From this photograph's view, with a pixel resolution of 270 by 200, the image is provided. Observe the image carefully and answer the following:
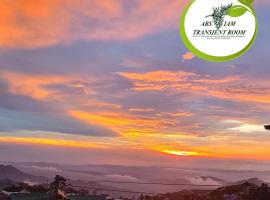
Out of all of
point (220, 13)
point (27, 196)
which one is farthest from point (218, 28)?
point (27, 196)

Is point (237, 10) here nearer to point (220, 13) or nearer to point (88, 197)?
point (220, 13)

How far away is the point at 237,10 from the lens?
10.2 m

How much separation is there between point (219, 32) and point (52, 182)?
87.2 feet

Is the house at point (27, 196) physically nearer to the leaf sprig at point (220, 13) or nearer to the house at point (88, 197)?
the house at point (88, 197)

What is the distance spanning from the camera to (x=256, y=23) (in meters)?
10.2

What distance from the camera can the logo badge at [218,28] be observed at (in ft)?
33.5

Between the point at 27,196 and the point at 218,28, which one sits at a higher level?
the point at 218,28

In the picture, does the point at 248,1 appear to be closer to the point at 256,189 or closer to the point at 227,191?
the point at 256,189

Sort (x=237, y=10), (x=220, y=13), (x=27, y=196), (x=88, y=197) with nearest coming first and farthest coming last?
(x=237, y=10)
(x=220, y=13)
(x=27, y=196)
(x=88, y=197)

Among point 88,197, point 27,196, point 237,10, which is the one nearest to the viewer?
point 237,10

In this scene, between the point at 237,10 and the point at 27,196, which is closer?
the point at 237,10

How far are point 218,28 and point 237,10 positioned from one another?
2.25 feet

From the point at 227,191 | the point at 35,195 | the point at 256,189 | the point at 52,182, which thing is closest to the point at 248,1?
the point at 52,182

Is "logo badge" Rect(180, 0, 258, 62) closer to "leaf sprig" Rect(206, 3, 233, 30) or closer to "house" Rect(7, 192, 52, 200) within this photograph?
"leaf sprig" Rect(206, 3, 233, 30)
